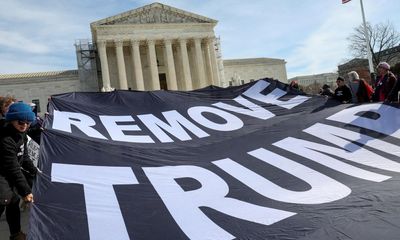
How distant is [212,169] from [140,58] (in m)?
54.0

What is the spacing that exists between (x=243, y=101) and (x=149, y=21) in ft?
162

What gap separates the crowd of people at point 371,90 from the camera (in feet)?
24.7

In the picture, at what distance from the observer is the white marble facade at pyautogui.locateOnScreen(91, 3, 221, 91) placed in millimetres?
52688

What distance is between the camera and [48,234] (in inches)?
130

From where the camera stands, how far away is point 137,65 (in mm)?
53375

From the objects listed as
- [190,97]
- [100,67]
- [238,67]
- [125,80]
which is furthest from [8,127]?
[238,67]

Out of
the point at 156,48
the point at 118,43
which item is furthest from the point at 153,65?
the point at 156,48

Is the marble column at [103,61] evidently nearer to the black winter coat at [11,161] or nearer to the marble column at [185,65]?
the marble column at [185,65]

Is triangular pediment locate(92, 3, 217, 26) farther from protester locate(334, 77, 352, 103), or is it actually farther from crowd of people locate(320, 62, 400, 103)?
protester locate(334, 77, 352, 103)

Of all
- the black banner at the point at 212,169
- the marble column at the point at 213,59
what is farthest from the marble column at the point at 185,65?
the black banner at the point at 212,169

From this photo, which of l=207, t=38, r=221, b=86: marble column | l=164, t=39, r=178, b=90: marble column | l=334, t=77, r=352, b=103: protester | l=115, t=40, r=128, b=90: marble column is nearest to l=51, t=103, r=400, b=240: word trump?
l=334, t=77, r=352, b=103: protester

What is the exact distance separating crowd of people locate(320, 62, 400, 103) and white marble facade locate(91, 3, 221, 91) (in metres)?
45.0

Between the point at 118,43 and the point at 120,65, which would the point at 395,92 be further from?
the point at 118,43

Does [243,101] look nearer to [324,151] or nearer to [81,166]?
[324,151]
